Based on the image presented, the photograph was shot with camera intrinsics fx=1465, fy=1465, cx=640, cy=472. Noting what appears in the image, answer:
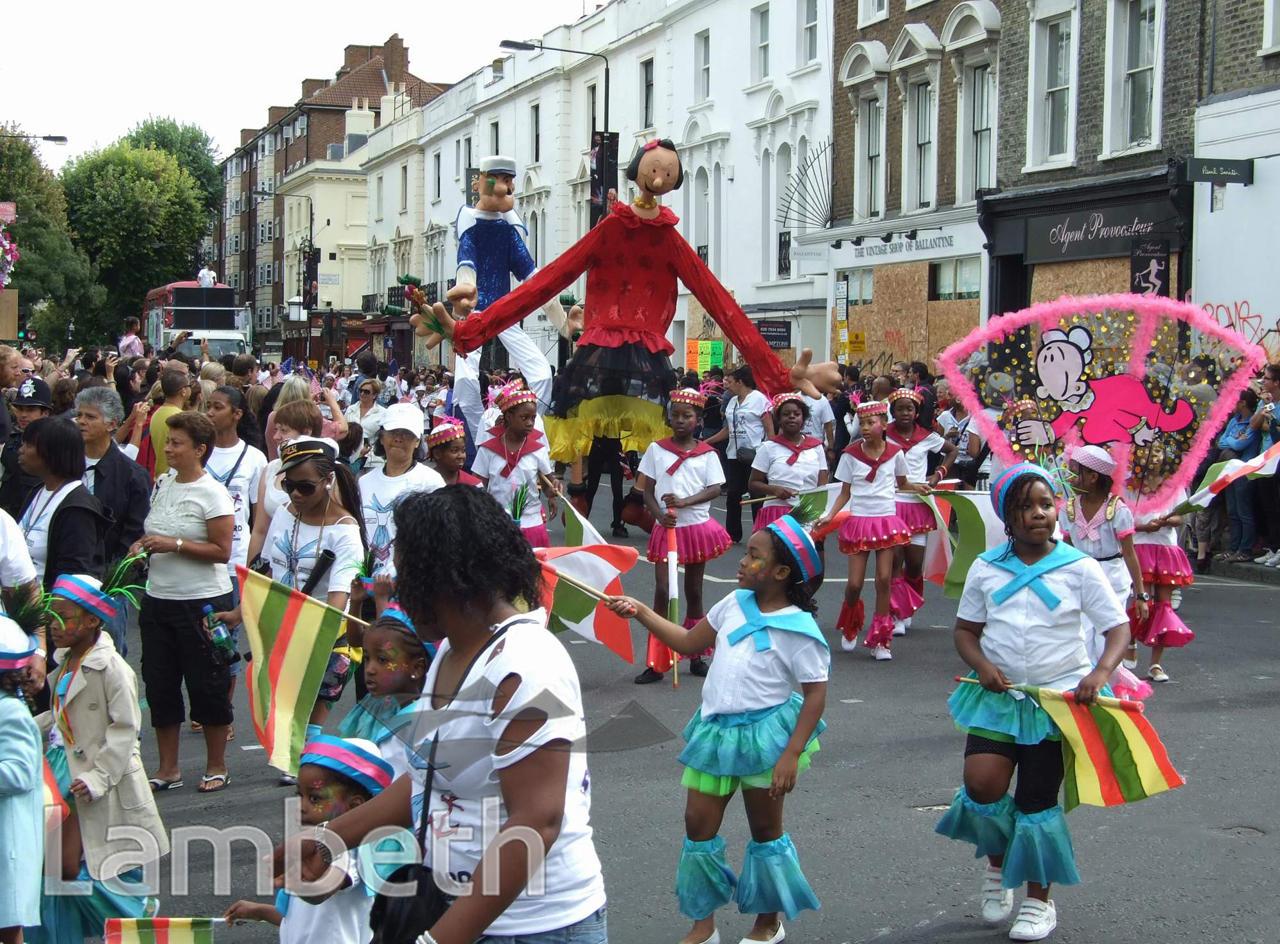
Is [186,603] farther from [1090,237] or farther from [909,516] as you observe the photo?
[1090,237]

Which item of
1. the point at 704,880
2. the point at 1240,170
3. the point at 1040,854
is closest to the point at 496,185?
the point at 704,880

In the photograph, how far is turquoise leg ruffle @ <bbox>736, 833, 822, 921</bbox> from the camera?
482 cm

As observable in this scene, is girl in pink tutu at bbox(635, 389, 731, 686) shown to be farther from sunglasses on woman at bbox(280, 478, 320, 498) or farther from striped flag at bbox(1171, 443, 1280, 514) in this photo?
sunglasses on woman at bbox(280, 478, 320, 498)

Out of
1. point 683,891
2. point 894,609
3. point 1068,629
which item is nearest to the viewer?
point 683,891

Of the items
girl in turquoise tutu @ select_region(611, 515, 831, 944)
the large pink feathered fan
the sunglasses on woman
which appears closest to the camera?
girl in turquoise tutu @ select_region(611, 515, 831, 944)

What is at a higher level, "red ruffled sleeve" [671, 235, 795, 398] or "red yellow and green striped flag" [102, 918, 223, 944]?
"red ruffled sleeve" [671, 235, 795, 398]

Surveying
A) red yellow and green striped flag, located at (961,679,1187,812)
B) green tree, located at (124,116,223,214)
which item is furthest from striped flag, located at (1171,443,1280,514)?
green tree, located at (124,116,223,214)

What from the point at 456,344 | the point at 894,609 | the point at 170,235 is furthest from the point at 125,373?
the point at 170,235

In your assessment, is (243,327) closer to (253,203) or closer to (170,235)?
(170,235)

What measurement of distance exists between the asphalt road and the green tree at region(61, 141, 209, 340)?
68768 millimetres

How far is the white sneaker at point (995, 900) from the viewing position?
5090 millimetres

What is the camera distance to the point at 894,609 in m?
10.8

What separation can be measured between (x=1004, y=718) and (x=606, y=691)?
4.23 meters

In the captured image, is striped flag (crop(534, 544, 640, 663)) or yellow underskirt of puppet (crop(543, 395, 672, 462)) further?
yellow underskirt of puppet (crop(543, 395, 672, 462))
